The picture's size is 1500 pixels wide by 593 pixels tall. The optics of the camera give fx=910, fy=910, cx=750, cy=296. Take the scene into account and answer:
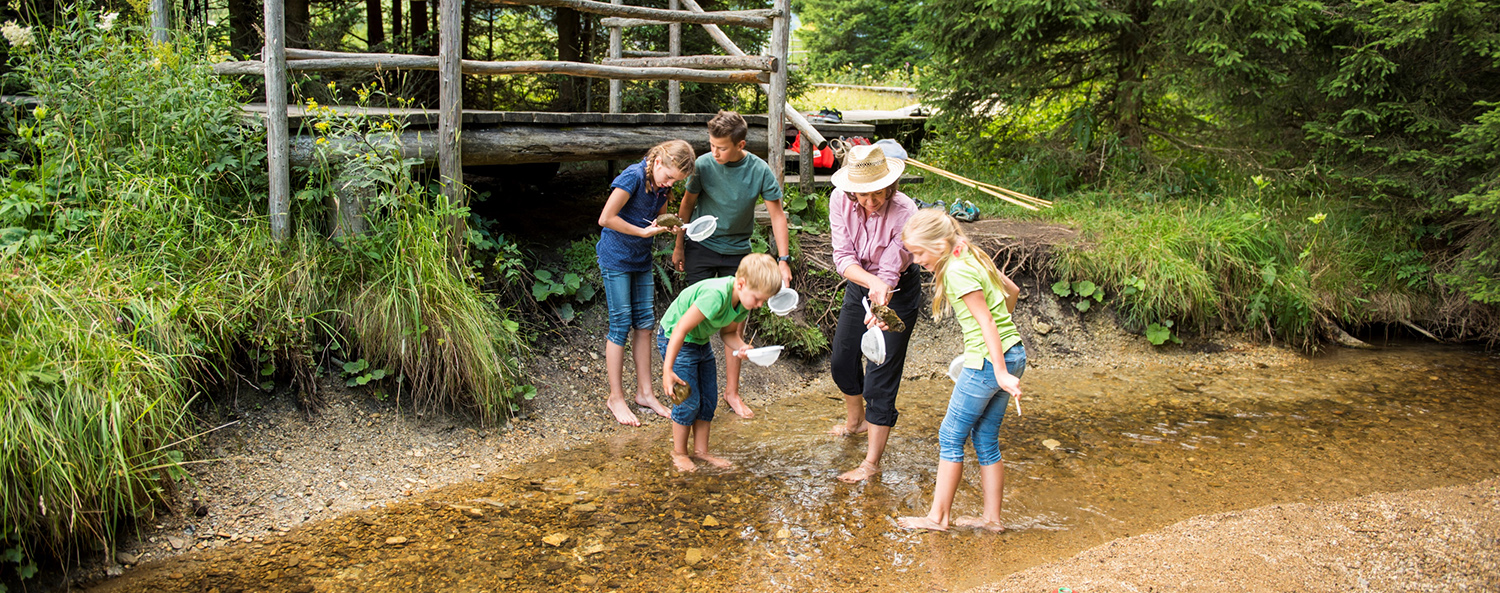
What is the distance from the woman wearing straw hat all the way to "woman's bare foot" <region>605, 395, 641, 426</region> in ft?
4.23

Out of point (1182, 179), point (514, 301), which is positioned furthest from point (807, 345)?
point (1182, 179)

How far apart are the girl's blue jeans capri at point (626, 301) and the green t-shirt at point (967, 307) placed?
1948 mm

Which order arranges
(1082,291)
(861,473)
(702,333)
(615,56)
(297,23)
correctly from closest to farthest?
(702,333)
(861,473)
(1082,291)
(297,23)
(615,56)

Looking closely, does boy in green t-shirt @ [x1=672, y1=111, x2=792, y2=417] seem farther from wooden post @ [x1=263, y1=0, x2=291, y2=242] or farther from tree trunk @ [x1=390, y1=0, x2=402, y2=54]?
tree trunk @ [x1=390, y1=0, x2=402, y2=54]

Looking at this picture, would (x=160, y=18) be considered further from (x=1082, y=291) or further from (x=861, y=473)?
(x=1082, y=291)

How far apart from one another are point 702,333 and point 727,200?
914 millimetres

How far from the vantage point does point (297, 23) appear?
8.05m

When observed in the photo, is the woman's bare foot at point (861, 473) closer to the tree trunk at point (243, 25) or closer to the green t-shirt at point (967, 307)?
the green t-shirt at point (967, 307)

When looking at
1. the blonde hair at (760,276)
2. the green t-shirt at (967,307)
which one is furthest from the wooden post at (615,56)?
the green t-shirt at (967,307)

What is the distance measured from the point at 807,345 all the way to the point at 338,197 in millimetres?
2976

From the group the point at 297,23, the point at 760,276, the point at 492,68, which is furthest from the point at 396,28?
the point at 760,276

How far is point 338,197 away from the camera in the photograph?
15.6 ft

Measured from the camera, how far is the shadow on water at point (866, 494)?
3469 millimetres

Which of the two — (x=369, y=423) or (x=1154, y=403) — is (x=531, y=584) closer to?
(x=369, y=423)
